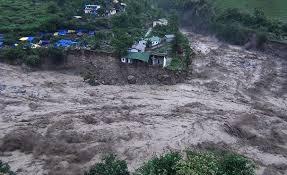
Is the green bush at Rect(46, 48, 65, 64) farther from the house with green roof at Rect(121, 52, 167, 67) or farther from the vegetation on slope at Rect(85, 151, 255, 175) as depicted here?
the vegetation on slope at Rect(85, 151, 255, 175)

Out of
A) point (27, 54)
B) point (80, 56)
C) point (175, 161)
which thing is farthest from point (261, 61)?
point (175, 161)

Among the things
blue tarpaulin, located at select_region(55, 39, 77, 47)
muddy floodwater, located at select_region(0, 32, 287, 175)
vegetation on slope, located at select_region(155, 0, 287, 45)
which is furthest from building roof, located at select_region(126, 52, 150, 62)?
vegetation on slope, located at select_region(155, 0, 287, 45)

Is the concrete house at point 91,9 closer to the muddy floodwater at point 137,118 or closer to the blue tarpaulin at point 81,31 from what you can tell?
the blue tarpaulin at point 81,31

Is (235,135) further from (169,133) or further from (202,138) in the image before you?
(169,133)

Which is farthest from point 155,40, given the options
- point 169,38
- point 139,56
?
point 139,56

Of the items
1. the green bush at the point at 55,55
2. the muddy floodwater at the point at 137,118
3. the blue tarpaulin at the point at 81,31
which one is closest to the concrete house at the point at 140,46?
the muddy floodwater at the point at 137,118
